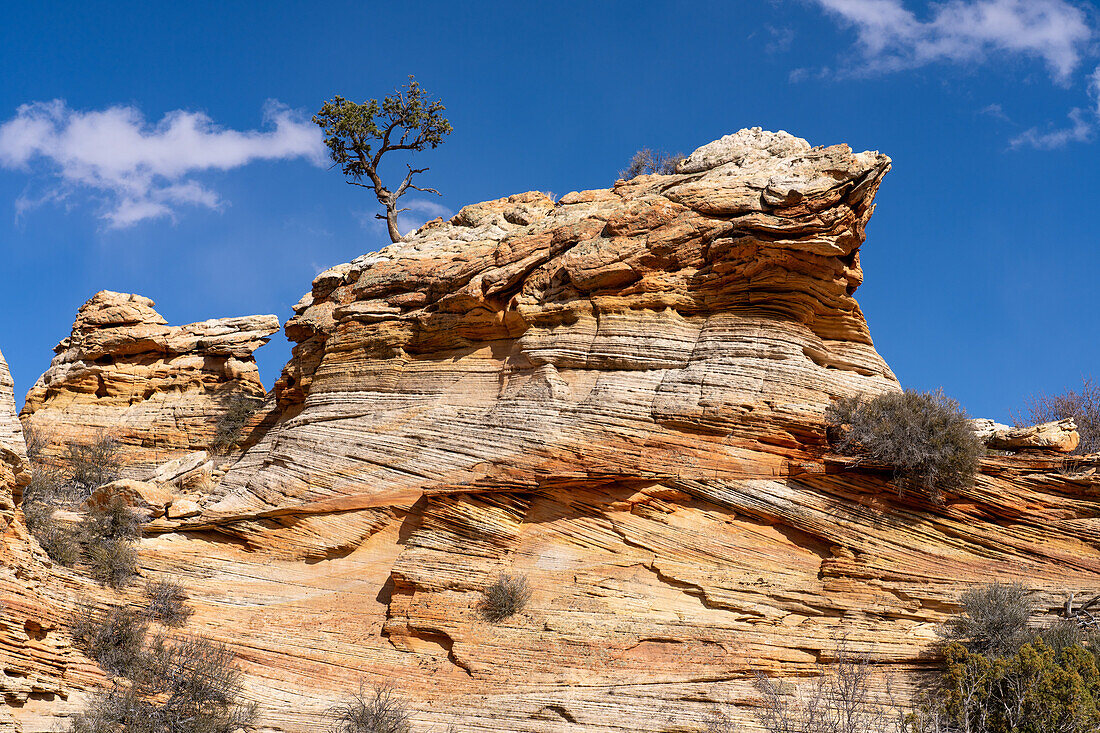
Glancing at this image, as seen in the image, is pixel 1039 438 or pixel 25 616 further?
pixel 1039 438

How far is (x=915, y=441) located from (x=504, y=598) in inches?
282

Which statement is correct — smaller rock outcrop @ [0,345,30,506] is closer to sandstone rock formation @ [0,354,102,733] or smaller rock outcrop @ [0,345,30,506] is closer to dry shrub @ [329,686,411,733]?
sandstone rock formation @ [0,354,102,733]

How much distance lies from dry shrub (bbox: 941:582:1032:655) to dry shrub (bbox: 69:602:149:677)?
486 inches

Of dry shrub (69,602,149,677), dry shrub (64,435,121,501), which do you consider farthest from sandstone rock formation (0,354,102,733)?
dry shrub (64,435,121,501)

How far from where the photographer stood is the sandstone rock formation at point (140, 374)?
2430cm

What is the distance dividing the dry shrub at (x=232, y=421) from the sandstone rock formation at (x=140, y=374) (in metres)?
0.25

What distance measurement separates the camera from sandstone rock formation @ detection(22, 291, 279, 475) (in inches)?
957

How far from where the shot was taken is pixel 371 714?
45.8 feet

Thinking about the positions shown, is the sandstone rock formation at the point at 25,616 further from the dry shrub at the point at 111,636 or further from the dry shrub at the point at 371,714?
the dry shrub at the point at 371,714

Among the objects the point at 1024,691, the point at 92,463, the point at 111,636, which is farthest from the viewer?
the point at 92,463

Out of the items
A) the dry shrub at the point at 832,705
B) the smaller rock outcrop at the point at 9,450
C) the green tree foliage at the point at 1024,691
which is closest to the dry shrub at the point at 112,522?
the smaller rock outcrop at the point at 9,450

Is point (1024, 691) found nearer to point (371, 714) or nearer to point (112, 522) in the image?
point (371, 714)

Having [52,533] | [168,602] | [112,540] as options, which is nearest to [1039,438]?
[168,602]

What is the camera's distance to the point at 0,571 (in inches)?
554
